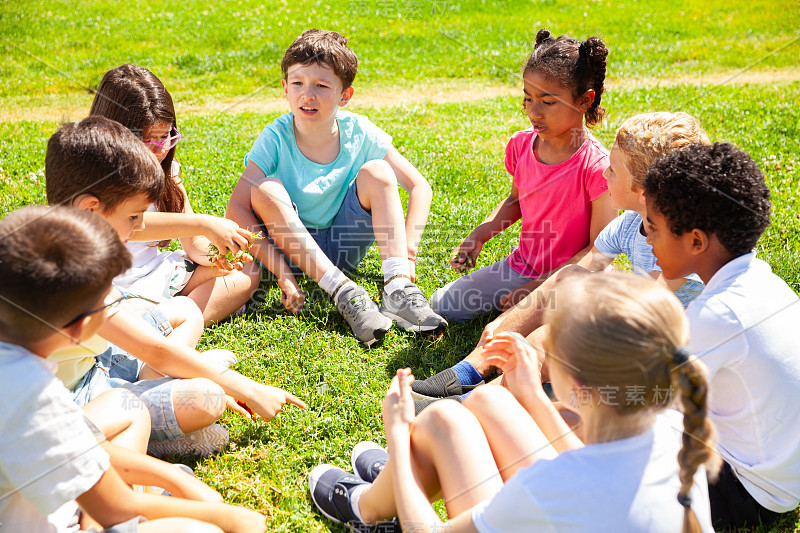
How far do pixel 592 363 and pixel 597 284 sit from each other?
21 centimetres

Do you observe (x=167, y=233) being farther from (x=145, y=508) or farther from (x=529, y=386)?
(x=529, y=386)

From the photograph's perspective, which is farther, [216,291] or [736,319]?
[216,291]

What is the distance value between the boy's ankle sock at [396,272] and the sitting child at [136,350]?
1113 mm

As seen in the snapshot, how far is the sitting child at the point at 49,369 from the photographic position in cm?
170

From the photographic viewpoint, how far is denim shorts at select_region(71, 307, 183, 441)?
261 centimetres

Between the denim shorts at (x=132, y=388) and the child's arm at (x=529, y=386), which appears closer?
the child's arm at (x=529, y=386)

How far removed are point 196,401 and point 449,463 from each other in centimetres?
113

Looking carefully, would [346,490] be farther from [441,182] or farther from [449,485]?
[441,182]

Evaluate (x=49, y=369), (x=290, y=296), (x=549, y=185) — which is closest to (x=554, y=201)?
(x=549, y=185)

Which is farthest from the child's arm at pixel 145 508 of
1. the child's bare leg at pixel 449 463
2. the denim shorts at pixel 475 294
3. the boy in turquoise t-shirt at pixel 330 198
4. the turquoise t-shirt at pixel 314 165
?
the turquoise t-shirt at pixel 314 165

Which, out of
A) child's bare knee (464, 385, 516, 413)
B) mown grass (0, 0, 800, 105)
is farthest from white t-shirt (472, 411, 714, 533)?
mown grass (0, 0, 800, 105)

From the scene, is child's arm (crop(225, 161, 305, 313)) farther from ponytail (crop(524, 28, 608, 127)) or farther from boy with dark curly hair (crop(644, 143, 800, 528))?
boy with dark curly hair (crop(644, 143, 800, 528))

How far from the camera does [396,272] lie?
154 inches

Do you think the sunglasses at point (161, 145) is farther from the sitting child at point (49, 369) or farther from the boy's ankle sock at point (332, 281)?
the sitting child at point (49, 369)
